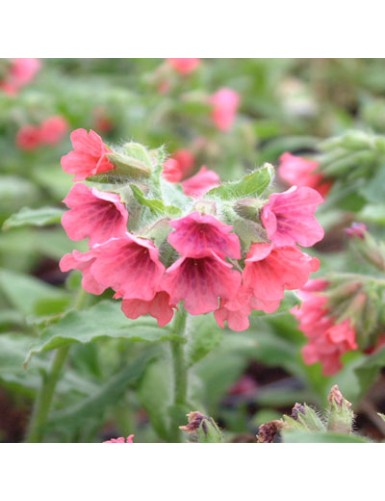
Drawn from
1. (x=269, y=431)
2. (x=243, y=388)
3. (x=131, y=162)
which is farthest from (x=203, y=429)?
(x=243, y=388)

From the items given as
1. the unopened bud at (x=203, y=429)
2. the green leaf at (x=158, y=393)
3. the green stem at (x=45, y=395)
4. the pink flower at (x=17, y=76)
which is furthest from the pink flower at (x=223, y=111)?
the unopened bud at (x=203, y=429)

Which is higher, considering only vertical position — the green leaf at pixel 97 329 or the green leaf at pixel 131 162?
the green leaf at pixel 131 162

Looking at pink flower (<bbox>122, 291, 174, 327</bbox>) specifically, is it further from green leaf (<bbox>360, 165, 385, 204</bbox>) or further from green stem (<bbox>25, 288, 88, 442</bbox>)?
green leaf (<bbox>360, 165, 385, 204</bbox>)

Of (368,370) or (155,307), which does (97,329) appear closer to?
(155,307)

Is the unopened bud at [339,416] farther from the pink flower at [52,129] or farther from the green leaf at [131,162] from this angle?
the pink flower at [52,129]

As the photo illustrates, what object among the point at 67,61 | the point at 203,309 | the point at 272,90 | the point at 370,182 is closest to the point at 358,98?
the point at 272,90

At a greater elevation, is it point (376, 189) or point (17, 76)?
point (17, 76)

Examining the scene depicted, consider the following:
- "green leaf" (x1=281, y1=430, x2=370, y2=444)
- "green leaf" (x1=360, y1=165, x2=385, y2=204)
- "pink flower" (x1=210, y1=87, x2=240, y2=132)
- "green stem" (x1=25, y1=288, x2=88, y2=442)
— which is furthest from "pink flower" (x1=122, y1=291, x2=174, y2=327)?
"pink flower" (x1=210, y1=87, x2=240, y2=132)
